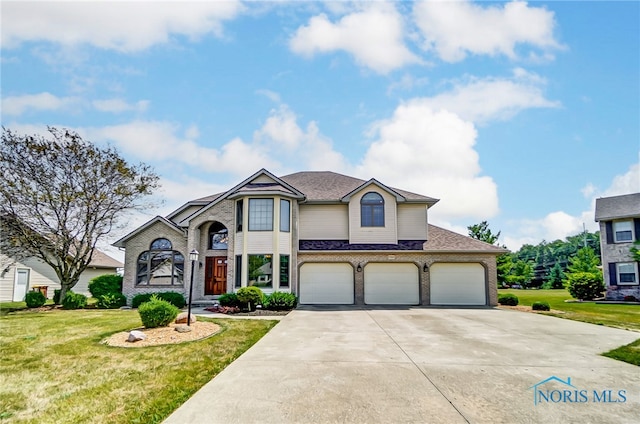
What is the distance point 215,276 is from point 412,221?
11.5 m

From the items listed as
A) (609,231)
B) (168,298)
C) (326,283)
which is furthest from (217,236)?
(609,231)

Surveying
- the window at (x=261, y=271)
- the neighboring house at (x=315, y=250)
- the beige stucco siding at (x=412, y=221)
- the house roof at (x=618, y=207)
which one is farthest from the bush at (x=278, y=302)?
the house roof at (x=618, y=207)

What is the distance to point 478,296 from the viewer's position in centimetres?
1959

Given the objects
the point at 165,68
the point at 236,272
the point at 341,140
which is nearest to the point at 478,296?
the point at 341,140

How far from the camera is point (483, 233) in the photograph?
36.2 m

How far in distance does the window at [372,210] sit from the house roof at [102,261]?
20.3 m

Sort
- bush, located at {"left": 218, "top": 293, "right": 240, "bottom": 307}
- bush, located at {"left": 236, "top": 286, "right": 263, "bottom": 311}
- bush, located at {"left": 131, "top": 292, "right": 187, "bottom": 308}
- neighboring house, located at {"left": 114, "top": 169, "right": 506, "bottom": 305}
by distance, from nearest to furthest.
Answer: bush, located at {"left": 236, "top": 286, "right": 263, "bottom": 311} → bush, located at {"left": 218, "top": 293, "right": 240, "bottom": 307} → bush, located at {"left": 131, "top": 292, "right": 187, "bottom": 308} → neighboring house, located at {"left": 114, "top": 169, "right": 506, "bottom": 305}

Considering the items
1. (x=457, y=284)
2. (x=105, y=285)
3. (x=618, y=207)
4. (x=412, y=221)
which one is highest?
(x=618, y=207)

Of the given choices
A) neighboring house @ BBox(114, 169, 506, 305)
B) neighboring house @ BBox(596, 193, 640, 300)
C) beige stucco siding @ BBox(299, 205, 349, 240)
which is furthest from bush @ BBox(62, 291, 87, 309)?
neighboring house @ BBox(596, 193, 640, 300)

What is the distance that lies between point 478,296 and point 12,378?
754 inches

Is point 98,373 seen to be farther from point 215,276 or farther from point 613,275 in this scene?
point 613,275

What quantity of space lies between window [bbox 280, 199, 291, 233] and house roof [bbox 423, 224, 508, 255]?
7381mm

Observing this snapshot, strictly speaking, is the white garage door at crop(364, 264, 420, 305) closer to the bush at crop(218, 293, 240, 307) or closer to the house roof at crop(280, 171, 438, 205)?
the house roof at crop(280, 171, 438, 205)

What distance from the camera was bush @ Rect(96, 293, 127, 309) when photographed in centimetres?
1841
